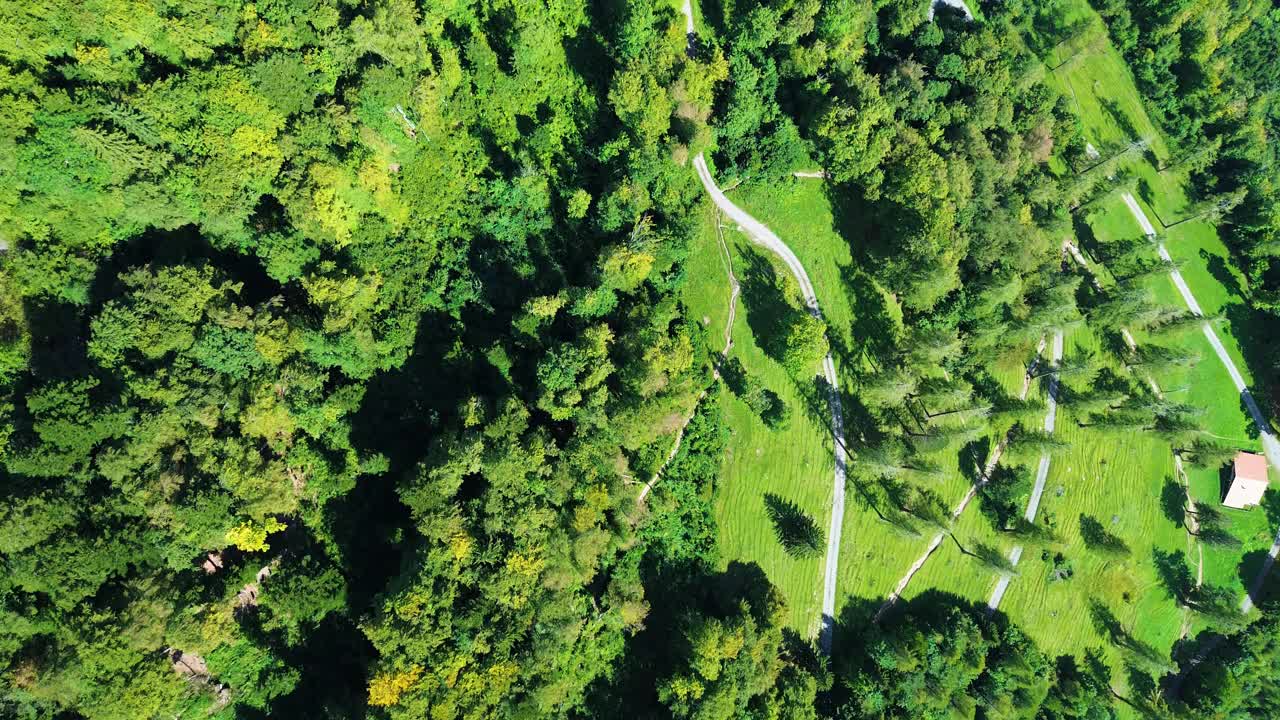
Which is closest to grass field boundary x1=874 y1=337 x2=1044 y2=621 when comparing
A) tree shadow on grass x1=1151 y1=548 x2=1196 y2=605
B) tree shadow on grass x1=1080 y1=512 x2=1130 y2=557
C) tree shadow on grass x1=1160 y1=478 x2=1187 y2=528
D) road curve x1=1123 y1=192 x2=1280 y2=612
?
tree shadow on grass x1=1080 y1=512 x2=1130 y2=557

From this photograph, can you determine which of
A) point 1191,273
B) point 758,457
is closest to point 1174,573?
point 1191,273

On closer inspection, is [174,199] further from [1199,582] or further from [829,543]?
[1199,582]

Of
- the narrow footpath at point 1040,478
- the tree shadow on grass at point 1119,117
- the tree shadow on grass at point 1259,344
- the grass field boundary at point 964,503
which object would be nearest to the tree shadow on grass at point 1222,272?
the tree shadow on grass at point 1259,344

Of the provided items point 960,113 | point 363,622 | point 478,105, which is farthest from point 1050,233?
point 363,622

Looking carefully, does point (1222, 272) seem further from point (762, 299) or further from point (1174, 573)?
point (762, 299)

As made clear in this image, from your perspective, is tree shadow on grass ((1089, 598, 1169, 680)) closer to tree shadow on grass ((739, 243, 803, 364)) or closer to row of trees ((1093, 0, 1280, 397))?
row of trees ((1093, 0, 1280, 397))

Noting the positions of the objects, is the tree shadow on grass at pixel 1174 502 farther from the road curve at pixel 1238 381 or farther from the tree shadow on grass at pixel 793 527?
the tree shadow on grass at pixel 793 527

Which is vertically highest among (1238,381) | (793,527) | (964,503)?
(793,527)
